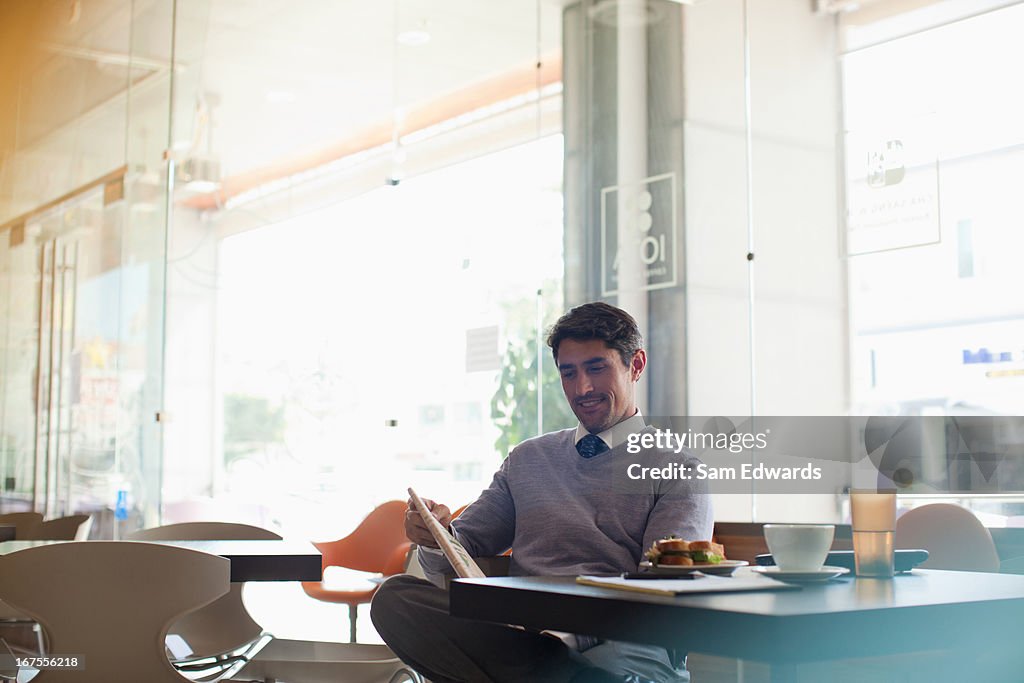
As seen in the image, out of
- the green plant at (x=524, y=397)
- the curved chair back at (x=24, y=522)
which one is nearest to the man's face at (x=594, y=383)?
the curved chair back at (x=24, y=522)

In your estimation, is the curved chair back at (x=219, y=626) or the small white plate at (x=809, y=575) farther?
the curved chair back at (x=219, y=626)

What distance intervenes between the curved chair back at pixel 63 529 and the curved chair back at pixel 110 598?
2.12 m

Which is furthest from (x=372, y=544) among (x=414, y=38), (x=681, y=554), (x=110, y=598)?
(x=681, y=554)

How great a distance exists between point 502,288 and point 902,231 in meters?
2.02

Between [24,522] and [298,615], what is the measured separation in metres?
2.39

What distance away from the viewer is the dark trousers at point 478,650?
6.66 ft

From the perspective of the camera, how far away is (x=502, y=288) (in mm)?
5914

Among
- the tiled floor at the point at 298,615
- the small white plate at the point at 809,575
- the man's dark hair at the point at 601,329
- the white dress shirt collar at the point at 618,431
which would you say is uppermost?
the man's dark hair at the point at 601,329

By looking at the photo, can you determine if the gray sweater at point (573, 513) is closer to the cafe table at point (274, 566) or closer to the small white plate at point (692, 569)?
the cafe table at point (274, 566)

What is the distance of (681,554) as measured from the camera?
5.64 feet

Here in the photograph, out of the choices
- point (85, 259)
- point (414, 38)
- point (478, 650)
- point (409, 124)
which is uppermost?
point (414, 38)

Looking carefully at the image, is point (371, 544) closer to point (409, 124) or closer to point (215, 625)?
point (215, 625)

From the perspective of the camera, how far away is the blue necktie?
2473 millimetres

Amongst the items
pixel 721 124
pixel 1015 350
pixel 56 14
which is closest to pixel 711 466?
pixel 1015 350
